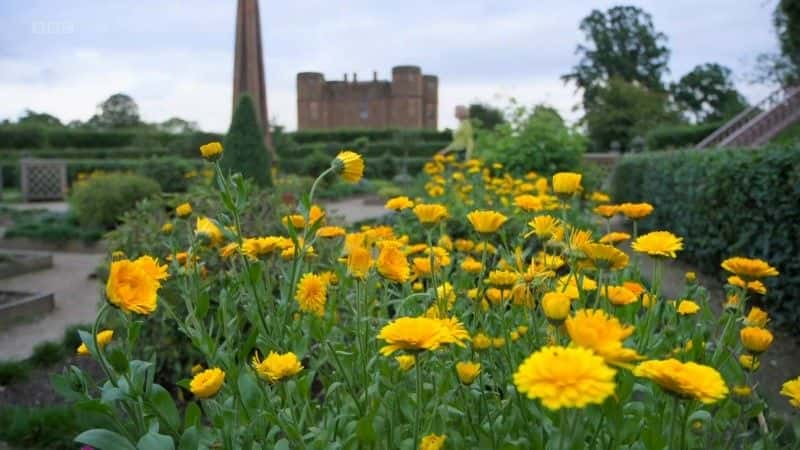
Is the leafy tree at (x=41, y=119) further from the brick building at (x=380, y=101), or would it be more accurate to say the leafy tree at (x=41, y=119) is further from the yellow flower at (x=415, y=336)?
the yellow flower at (x=415, y=336)

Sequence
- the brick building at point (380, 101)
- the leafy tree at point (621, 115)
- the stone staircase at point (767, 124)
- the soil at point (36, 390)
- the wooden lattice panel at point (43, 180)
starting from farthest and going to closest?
the brick building at point (380, 101), the leafy tree at point (621, 115), the stone staircase at point (767, 124), the wooden lattice panel at point (43, 180), the soil at point (36, 390)

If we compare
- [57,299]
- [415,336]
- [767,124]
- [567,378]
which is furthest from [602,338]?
[767,124]

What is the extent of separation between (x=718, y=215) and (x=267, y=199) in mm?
3293

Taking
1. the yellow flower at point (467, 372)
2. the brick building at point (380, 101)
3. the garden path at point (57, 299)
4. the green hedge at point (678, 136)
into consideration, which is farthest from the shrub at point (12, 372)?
the brick building at point (380, 101)

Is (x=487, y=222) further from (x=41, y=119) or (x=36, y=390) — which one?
(x=41, y=119)

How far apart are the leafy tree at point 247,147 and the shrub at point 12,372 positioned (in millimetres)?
4226

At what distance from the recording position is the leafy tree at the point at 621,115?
97.5ft

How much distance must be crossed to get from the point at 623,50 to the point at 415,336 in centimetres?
4744

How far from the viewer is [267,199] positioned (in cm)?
390

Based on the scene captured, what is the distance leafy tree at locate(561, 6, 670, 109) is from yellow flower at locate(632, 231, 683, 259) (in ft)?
146

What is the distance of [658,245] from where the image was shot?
1103 millimetres

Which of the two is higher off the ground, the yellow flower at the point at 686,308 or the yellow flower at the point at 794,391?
the yellow flower at the point at 686,308

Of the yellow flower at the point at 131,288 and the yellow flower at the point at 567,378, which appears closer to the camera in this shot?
the yellow flower at the point at 567,378

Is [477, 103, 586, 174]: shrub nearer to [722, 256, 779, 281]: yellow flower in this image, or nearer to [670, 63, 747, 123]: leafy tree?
[722, 256, 779, 281]: yellow flower
